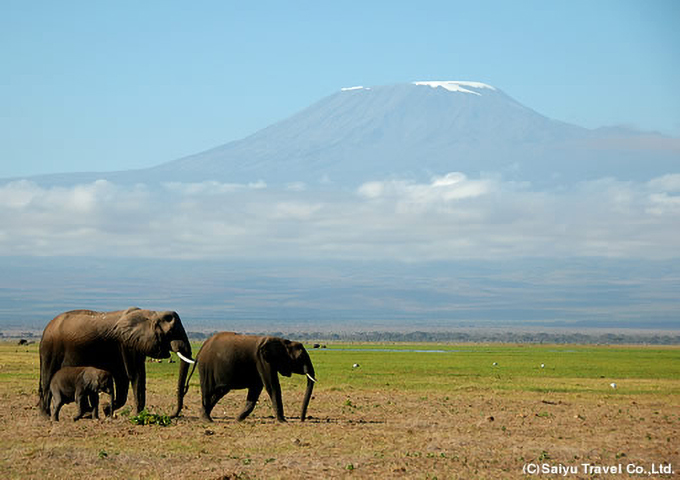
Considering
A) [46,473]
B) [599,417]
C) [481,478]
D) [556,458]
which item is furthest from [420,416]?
[46,473]

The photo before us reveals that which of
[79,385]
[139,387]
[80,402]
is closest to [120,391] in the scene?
[139,387]

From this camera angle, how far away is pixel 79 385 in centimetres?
2517

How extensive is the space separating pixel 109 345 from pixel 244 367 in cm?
375

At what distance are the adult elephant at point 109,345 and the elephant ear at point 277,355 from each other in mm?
2139

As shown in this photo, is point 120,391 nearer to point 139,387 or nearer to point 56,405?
point 139,387

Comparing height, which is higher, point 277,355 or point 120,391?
point 277,355

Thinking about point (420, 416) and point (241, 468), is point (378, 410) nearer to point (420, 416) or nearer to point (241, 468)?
point (420, 416)

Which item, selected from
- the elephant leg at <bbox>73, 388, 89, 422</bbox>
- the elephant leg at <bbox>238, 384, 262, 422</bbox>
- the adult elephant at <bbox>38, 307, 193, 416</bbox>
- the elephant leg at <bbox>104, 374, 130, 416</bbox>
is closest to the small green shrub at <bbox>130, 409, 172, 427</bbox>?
the adult elephant at <bbox>38, 307, 193, 416</bbox>

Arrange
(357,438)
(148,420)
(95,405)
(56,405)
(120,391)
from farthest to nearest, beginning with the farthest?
(120,391) < (95,405) < (56,405) < (148,420) < (357,438)

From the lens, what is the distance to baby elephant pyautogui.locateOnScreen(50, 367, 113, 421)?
2503 cm

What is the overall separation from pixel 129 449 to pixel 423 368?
43118 millimetres

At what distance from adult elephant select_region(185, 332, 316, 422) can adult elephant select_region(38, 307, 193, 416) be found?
2.58ft

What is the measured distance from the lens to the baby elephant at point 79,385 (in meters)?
25.0

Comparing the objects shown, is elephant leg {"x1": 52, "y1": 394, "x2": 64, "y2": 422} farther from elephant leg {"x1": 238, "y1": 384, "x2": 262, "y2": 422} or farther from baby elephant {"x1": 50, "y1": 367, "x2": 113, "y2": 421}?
elephant leg {"x1": 238, "y1": 384, "x2": 262, "y2": 422}
